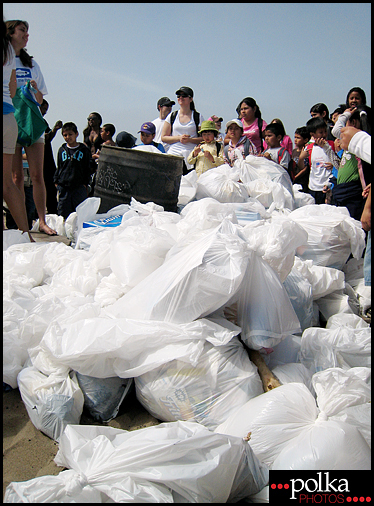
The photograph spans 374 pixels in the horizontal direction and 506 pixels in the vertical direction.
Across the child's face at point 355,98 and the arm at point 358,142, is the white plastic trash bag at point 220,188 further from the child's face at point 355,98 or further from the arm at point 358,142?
the arm at point 358,142

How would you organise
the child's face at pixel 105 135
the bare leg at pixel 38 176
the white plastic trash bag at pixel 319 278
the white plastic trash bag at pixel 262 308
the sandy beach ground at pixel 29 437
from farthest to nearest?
the child's face at pixel 105 135 < the bare leg at pixel 38 176 < the white plastic trash bag at pixel 319 278 < the white plastic trash bag at pixel 262 308 < the sandy beach ground at pixel 29 437

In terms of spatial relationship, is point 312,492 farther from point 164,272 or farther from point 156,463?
point 164,272

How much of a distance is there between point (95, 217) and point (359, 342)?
7.23 ft

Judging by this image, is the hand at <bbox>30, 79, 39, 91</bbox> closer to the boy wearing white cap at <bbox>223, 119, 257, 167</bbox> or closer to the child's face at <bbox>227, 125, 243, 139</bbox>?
the boy wearing white cap at <bbox>223, 119, 257, 167</bbox>

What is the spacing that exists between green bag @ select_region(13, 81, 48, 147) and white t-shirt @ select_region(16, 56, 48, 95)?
0.26 feet

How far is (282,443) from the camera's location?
1.43 meters

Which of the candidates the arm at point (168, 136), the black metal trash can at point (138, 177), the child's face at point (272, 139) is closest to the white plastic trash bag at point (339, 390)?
the black metal trash can at point (138, 177)

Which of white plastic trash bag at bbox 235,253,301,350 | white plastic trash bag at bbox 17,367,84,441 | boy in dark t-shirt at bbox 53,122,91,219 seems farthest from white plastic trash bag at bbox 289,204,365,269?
boy in dark t-shirt at bbox 53,122,91,219

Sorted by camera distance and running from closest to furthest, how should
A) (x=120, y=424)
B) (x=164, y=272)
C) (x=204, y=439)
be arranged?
(x=204, y=439)
(x=120, y=424)
(x=164, y=272)

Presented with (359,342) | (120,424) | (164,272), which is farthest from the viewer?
(359,342)

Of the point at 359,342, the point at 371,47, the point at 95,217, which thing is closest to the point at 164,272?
the point at 359,342

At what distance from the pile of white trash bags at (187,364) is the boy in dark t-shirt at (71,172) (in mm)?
2020

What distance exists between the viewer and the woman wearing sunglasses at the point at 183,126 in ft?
16.0

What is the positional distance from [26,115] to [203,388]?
251 centimetres
